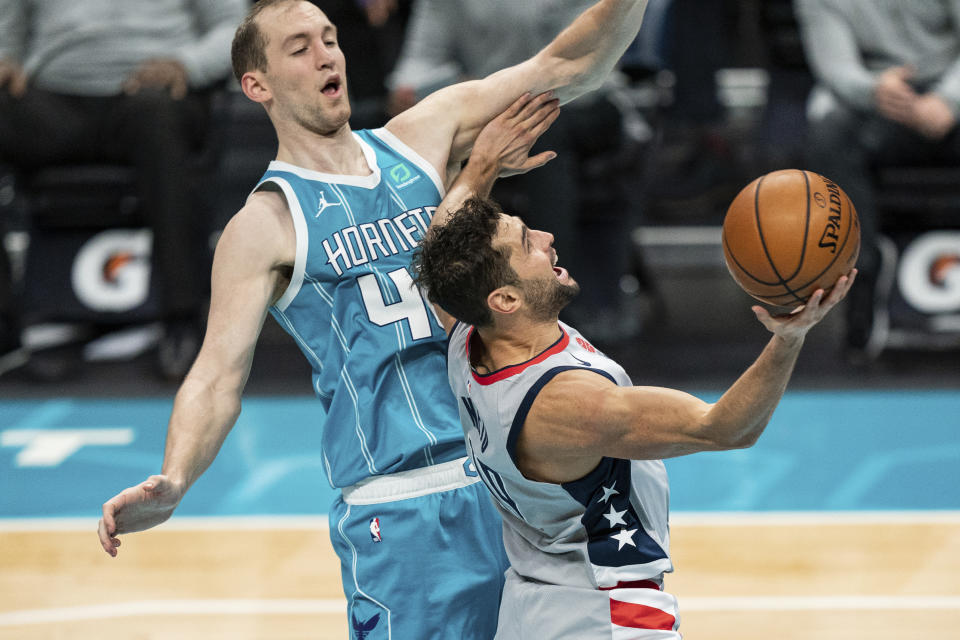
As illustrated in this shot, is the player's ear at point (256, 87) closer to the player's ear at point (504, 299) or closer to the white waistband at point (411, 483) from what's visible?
the player's ear at point (504, 299)

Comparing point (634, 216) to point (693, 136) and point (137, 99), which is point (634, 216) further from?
point (137, 99)

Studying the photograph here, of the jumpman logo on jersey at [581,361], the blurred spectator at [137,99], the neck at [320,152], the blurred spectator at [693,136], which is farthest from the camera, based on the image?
the blurred spectator at [693,136]

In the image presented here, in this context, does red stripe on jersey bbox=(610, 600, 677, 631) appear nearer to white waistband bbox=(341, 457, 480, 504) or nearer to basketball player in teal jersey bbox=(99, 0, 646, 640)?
basketball player in teal jersey bbox=(99, 0, 646, 640)

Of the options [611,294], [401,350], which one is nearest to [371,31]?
[611,294]

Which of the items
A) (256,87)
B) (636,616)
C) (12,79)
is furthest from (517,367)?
(12,79)

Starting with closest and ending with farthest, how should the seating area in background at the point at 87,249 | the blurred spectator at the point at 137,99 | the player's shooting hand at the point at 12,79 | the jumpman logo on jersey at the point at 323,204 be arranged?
the jumpman logo on jersey at the point at 323,204
the blurred spectator at the point at 137,99
the player's shooting hand at the point at 12,79
the seating area in background at the point at 87,249

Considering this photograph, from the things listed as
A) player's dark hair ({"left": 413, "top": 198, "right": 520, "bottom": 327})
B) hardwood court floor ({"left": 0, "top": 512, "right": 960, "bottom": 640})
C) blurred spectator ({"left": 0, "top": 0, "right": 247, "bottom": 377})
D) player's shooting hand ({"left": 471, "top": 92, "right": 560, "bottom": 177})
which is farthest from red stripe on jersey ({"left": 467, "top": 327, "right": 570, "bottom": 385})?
blurred spectator ({"left": 0, "top": 0, "right": 247, "bottom": 377})

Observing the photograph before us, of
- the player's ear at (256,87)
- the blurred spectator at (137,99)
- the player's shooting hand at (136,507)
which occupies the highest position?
the player's ear at (256,87)

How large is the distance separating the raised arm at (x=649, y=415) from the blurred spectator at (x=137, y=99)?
4.55 meters

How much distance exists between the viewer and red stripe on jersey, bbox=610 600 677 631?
2.66m

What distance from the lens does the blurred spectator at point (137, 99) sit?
22.2 ft

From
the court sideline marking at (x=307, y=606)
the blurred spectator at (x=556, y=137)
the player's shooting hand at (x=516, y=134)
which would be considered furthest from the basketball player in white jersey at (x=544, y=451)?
the blurred spectator at (x=556, y=137)

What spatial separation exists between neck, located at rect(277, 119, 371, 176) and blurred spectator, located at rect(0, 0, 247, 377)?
150 inches

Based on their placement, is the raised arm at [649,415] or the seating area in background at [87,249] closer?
the raised arm at [649,415]
